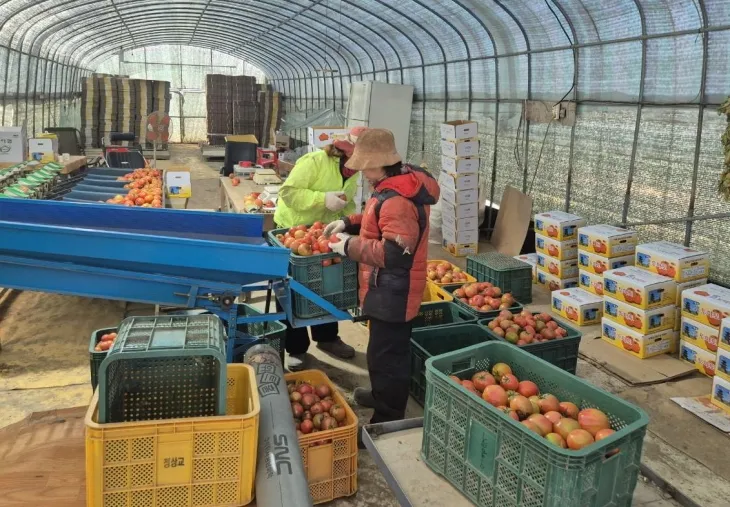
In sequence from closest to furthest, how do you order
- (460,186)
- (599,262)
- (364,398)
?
(364,398)
(599,262)
(460,186)

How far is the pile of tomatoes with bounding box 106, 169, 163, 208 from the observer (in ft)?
24.3

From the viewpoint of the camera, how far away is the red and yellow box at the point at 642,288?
5445 mm

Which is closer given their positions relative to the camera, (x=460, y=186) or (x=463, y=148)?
(x=463, y=148)

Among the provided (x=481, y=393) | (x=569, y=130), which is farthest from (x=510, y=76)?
(x=481, y=393)

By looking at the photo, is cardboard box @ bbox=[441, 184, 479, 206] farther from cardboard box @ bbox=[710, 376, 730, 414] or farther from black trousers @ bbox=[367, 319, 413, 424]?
black trousers @ bbox=[367, 319, 413, 424]

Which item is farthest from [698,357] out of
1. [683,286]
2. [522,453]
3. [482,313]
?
[522,453]

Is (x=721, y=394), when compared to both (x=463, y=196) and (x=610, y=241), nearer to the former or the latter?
(x=610, y=241)

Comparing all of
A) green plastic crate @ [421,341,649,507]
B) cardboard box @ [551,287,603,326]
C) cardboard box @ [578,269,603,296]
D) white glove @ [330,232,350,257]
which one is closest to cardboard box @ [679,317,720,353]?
cardboard box @ [551,287,603,326]

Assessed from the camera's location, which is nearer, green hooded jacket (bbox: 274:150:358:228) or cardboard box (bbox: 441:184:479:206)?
green hooded jacket (bbox: 274:150:358:228)

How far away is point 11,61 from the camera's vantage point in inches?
548

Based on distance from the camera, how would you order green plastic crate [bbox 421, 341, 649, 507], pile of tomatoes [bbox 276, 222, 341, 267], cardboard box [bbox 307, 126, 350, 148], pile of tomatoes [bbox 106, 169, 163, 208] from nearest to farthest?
green plastic crate [bbox 421, 341, 649, 507], pile of tomatoes [bbox 276, 222, 341, 267], pile of tomatoes [bbox 106, 169, 163, 208], cardboard box [bbox 307, 126, 350, 148]

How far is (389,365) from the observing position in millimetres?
3721

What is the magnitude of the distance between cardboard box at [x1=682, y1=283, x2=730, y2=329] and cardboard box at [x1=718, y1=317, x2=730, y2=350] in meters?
0.28

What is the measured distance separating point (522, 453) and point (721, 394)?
3.27 meters
